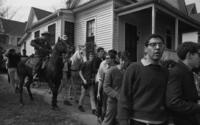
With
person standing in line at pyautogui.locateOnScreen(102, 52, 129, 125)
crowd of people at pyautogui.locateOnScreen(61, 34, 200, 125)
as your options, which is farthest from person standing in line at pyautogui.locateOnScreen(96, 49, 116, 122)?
crowd of people at pyautogui.locateOnScreen(61, 34, 200, 125)

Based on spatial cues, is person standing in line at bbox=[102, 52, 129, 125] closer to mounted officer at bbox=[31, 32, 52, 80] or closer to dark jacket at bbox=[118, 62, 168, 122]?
dark jacket at bbox=[118, 62, 168, 122]

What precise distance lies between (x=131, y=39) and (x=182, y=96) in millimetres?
11220

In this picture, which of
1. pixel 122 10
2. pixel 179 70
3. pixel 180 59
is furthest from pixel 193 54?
pixel 122 10

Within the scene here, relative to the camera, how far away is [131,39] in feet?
43.4

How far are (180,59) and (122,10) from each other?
9.50m

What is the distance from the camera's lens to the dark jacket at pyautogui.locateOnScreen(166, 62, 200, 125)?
2.19 meters

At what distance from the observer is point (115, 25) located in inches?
472

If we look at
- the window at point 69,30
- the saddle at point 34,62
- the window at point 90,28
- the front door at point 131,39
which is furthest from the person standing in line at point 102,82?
the window at point 69,30

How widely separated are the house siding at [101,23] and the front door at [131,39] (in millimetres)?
1497

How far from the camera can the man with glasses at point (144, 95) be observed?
2232mm

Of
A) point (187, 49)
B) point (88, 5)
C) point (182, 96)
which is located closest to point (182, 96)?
point (182, 96)

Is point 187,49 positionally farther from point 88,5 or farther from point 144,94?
point 88,5

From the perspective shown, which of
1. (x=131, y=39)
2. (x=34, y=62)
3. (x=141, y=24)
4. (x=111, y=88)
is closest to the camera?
(x=111, y=88)

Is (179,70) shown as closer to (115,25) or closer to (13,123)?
(13,123)
